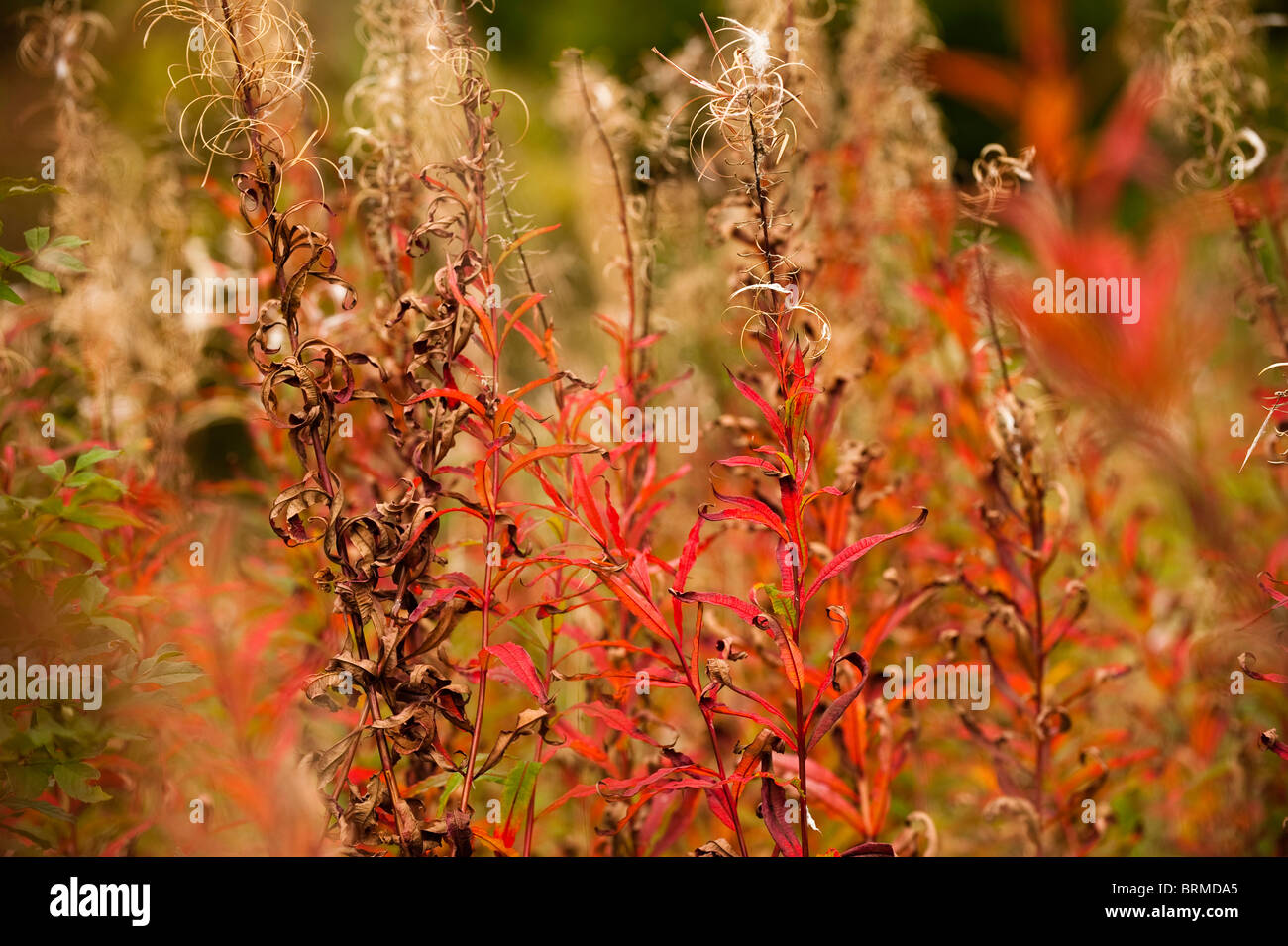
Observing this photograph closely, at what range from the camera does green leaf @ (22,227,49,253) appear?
0.94 m

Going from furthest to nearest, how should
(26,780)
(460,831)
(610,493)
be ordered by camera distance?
(610,493)
(26,780)
(460,831)

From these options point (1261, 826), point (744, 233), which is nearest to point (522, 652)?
point (744, 233)

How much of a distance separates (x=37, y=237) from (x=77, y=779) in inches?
22.0

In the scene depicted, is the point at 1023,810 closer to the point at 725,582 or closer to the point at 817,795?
the point at 817,795

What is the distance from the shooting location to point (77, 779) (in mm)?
927

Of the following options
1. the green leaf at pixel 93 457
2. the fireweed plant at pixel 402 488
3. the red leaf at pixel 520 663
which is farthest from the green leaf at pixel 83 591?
the red leaf at pixel 520 663

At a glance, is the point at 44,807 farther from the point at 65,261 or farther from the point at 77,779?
the point at 65,261

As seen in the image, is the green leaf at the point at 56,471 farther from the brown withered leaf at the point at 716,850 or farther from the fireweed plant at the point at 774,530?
the brown withered leaf at the point at 716,850

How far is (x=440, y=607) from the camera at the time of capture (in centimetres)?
93

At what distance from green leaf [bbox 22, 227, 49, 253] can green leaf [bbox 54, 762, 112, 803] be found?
54 centimetres

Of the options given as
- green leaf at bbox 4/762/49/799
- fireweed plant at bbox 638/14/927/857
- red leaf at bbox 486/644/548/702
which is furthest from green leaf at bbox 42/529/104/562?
fireweed plant at bbox 638/14/927/857

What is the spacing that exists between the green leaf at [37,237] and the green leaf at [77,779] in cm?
54

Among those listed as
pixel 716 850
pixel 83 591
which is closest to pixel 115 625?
pixel 83 591
